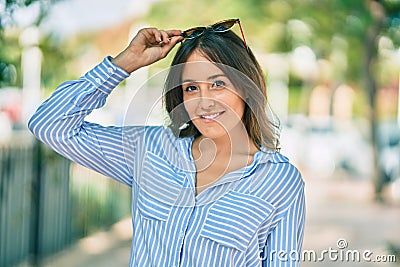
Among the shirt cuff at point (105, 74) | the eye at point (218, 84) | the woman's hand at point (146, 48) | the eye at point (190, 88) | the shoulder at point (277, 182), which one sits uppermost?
the woman's hand at point (146, 48)

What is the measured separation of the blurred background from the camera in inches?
193

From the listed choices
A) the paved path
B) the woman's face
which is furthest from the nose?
the paved path

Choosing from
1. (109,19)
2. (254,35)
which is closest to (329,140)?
(254,35)

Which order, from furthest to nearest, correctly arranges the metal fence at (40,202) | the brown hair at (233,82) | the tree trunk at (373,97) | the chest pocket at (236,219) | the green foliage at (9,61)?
the tree trunk at (373,97)
the metal fence at (40,202)
the green foliage at (9,61)
the brown hair at (233,82)
the chest pocket at (236,219)

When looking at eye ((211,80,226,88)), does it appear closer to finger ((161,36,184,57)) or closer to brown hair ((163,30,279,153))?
brown hair ((163,30,279,153))

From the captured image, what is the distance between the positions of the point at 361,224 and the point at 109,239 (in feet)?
9.92

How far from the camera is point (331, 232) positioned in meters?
7.57

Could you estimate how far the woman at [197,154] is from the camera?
1.56 metres

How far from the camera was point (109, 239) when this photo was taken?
6.62m

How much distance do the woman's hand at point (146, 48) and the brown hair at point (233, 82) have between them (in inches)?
1.6

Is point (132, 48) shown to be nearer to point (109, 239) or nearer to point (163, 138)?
point (163, 138)

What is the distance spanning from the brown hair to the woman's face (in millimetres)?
18

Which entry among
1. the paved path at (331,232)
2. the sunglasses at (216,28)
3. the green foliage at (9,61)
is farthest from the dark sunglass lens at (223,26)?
the paved path at (331,232)

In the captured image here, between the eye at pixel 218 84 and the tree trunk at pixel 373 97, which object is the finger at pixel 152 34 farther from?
the tree trunk at pixel 373 97
